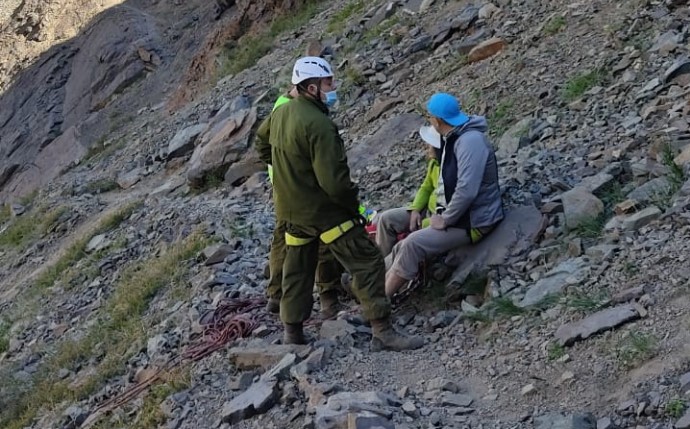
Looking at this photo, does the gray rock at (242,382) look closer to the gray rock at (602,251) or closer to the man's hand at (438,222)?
the man's hand at (438,222)

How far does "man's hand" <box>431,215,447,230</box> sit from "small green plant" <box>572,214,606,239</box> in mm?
887

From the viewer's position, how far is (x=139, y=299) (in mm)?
8891

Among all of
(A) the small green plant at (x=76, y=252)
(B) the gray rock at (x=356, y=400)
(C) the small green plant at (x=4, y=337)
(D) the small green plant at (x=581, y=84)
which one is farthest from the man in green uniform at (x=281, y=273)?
(A) the small green plant at (x=76, y=252)

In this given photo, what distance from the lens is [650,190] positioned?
648 centimetres

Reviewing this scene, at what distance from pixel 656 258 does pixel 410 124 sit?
5.52 m

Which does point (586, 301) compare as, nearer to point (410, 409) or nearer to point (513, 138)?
point (410, 409)

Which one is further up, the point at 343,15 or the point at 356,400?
the point at 356,400

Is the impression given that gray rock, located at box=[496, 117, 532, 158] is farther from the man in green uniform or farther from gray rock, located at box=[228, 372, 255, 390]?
gray rock, located at box=[228, 372, 255, 390]

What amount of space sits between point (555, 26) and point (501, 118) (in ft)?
6.29

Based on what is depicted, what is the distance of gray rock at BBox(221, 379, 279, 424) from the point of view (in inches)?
221

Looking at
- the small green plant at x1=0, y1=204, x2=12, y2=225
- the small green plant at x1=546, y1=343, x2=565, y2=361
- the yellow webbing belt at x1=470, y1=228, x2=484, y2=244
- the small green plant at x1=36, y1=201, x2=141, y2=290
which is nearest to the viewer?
the small green plant at x1=546, y1=343, x2=565, y2=361

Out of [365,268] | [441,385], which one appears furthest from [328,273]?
[441,385]

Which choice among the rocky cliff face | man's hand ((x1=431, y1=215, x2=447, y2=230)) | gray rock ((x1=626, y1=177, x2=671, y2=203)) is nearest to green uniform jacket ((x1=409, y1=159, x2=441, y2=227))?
man's hand ((x1=431, y1=215, x2=447, y2=230))

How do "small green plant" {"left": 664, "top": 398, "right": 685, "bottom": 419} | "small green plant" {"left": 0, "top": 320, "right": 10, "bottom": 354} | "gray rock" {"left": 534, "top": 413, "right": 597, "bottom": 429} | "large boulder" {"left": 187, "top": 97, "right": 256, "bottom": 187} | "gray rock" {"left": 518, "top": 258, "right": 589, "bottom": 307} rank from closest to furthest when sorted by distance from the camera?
"small green plant" {"left": 664, "top": 398, "right": 685, "bottom": 419}, "gray rock" {"left": 534, "top": 413, "right": 597, "bottom": 429}, "gray rock" {"left": 518, "top": 258, "right": 589, "bottom": 307}, "small green plant" {"left": 0, "top": 320, "right": 10, "bottom": 354}, "large boulder" {"left": 187, "top": 97, "right": 256, "bottom": 187}
